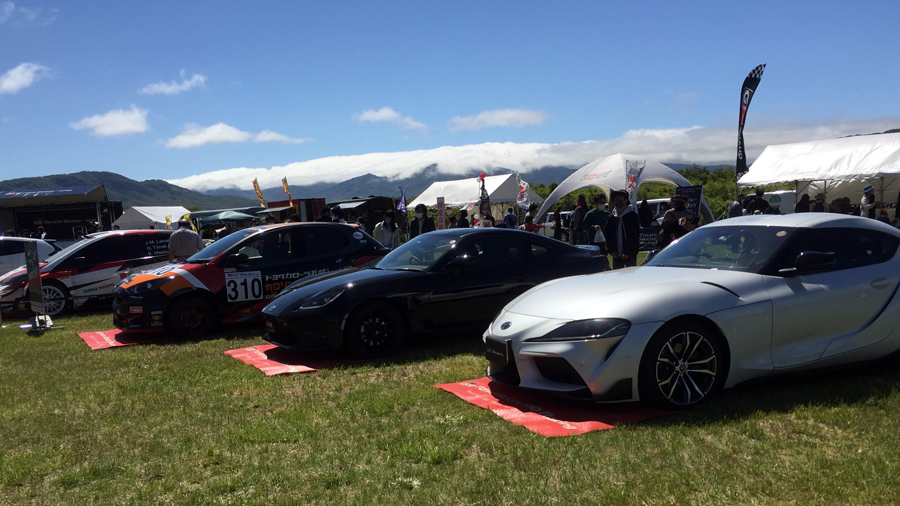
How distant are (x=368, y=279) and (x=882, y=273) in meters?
4.60

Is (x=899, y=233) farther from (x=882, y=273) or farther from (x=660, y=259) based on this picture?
(x=660, y=259)

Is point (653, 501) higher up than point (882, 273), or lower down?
lower down

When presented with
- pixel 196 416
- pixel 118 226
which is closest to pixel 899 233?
pixel 196 416

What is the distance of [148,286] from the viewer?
29.0 feet

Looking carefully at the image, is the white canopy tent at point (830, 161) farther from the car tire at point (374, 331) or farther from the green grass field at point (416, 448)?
the car tire at point (374, 331)

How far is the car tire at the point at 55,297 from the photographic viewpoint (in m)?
11.8

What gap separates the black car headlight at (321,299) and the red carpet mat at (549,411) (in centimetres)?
186

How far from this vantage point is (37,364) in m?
7.58

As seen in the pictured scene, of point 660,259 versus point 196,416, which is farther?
point 660,259

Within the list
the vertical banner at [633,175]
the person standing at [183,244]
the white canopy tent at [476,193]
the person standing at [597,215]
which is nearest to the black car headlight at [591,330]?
the person standing at [597,215]

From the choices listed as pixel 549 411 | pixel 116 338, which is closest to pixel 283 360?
pixel 549 411

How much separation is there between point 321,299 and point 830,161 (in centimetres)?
1726

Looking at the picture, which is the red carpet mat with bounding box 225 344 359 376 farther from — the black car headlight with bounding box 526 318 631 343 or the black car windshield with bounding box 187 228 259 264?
the black car headlight with bounding box 526 318 631 343

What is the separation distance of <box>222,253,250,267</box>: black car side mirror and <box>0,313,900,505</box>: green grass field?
10.3ft
